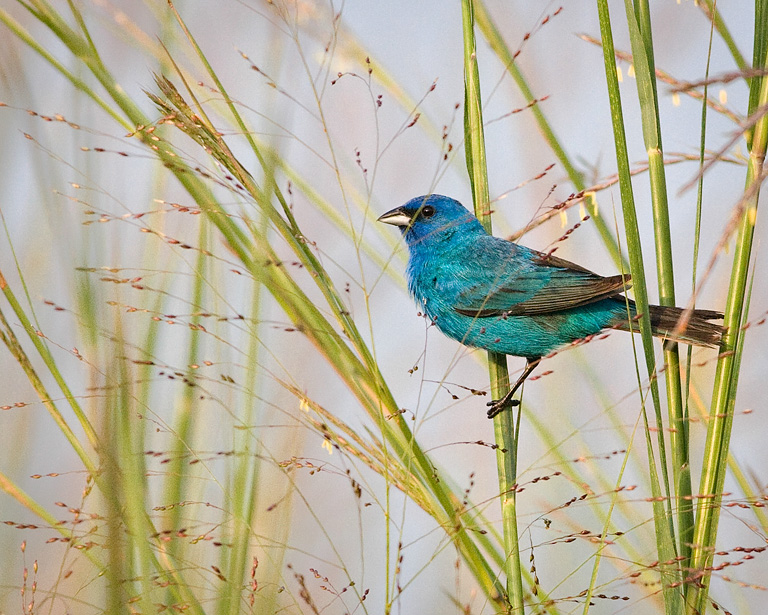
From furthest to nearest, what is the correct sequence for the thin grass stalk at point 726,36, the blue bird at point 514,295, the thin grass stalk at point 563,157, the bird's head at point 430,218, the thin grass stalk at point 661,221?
the bird's head at point 430,218 → the blue bird at point 514,295 → the thin grass stalk at point 563,157 → the thin grass stalk at point 726,36 → the thin grass stalk at point 661,221

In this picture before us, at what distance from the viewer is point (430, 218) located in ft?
10.6

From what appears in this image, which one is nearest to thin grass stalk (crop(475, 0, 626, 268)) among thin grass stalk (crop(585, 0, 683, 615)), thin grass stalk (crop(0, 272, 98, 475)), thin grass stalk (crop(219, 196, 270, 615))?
thin grass stalk (crop(585, 0, 683, 615))

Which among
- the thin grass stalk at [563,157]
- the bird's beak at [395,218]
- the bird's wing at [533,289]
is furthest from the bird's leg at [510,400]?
the bird's beak at [395,218]

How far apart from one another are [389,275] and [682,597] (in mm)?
1317

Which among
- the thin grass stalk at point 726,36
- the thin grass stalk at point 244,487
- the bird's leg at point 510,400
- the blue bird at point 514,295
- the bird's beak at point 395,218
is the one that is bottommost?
the thin grass stalk at point 244,487

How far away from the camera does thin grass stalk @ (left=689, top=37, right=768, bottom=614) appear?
1.44 meters

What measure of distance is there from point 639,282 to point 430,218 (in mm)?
1835

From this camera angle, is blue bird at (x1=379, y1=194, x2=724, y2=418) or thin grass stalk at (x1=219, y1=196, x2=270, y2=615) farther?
blue bird at (x1=379, y1=194, x2=724, y2=418)

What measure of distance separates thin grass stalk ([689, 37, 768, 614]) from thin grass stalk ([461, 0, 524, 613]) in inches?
12.8

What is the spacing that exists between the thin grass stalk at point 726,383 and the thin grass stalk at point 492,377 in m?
Answer: 0.32

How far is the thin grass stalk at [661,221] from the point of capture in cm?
148

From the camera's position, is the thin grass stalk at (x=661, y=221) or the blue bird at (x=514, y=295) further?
the blue bird at (x=514, y=295)

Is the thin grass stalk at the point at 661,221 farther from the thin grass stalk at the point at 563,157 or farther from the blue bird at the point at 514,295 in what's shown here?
the blue bird at the point at 514,295

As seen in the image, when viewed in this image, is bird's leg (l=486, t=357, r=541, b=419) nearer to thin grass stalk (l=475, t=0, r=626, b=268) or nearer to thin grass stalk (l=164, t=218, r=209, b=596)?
thin grass stalk (l=475, t=0, r=626, b=268)
